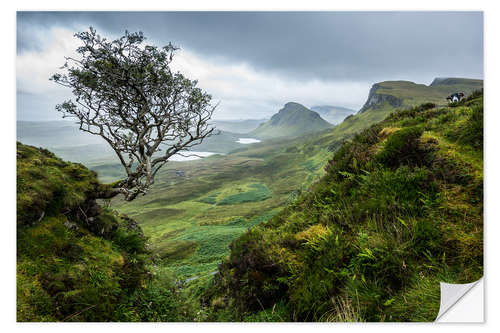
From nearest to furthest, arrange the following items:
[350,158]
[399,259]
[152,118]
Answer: [399,259], [350,158], [152,118]

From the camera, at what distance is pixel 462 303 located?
11.3ft

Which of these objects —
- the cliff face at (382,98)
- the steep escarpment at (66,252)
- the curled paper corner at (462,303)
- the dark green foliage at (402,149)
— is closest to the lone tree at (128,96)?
the steep escarpment at (66,252)

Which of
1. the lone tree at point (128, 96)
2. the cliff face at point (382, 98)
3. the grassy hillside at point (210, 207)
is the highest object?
the cliff face at point (382, 98)

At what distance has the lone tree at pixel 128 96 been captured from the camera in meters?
6.59

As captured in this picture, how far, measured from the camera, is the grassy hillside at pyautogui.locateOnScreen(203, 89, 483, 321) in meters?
2.82

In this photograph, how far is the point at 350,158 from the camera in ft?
18.4

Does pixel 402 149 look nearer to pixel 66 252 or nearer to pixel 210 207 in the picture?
pixel 66 252

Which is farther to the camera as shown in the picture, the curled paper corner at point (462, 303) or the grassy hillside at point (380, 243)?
the curled paper corner at point (462, 303)

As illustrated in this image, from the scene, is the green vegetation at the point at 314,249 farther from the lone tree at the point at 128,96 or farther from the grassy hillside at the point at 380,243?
the lone tree at the point at 128,96

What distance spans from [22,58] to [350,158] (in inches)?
348

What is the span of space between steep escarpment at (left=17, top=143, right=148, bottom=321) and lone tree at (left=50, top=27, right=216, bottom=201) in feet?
4.88

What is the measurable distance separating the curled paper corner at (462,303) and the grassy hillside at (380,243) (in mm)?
174
